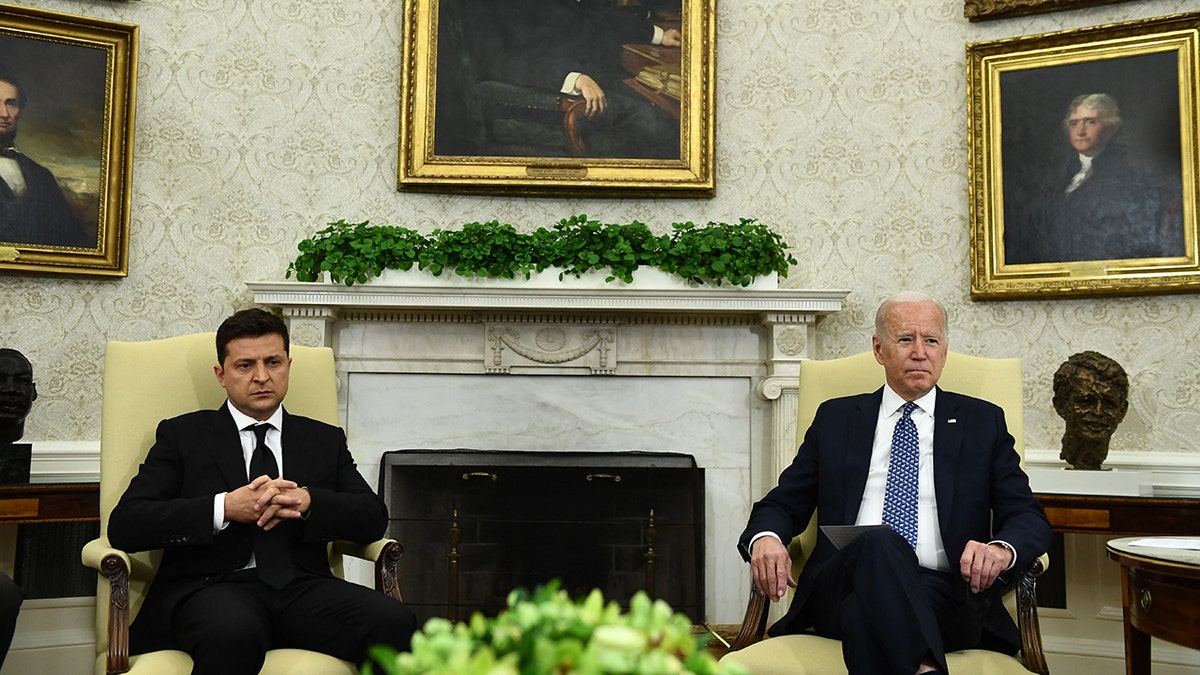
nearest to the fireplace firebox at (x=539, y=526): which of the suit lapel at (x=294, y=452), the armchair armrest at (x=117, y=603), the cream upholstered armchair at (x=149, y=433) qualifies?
the cream upholstered armchair at (x=149, y=433)

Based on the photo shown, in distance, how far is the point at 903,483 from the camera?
289cm

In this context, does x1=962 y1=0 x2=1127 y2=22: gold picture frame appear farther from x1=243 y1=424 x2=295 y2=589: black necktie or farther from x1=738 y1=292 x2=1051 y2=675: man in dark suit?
x1=243 y1=424 x2=295 y2=589: black necktie

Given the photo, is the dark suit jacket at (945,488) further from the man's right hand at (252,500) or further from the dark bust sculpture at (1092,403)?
the man's right hand at (252,500)

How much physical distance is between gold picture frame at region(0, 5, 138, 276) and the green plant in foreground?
4.10 metres

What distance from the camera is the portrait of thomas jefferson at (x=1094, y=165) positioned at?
4.41m

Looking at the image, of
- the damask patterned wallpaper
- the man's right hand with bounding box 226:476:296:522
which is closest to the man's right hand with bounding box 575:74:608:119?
the damask patterned wallpaper

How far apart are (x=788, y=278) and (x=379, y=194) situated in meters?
2.10

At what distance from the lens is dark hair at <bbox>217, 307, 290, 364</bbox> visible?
9.68 ft

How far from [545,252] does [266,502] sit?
6.87ft

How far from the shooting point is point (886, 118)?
16.1ft

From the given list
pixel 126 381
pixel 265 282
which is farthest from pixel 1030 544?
pixel 265 282

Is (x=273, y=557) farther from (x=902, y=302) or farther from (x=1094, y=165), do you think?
(x=1094, y=165)

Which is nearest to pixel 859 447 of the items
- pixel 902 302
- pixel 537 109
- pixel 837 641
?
pixel 902 302

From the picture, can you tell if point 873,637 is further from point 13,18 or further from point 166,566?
point 13,18
